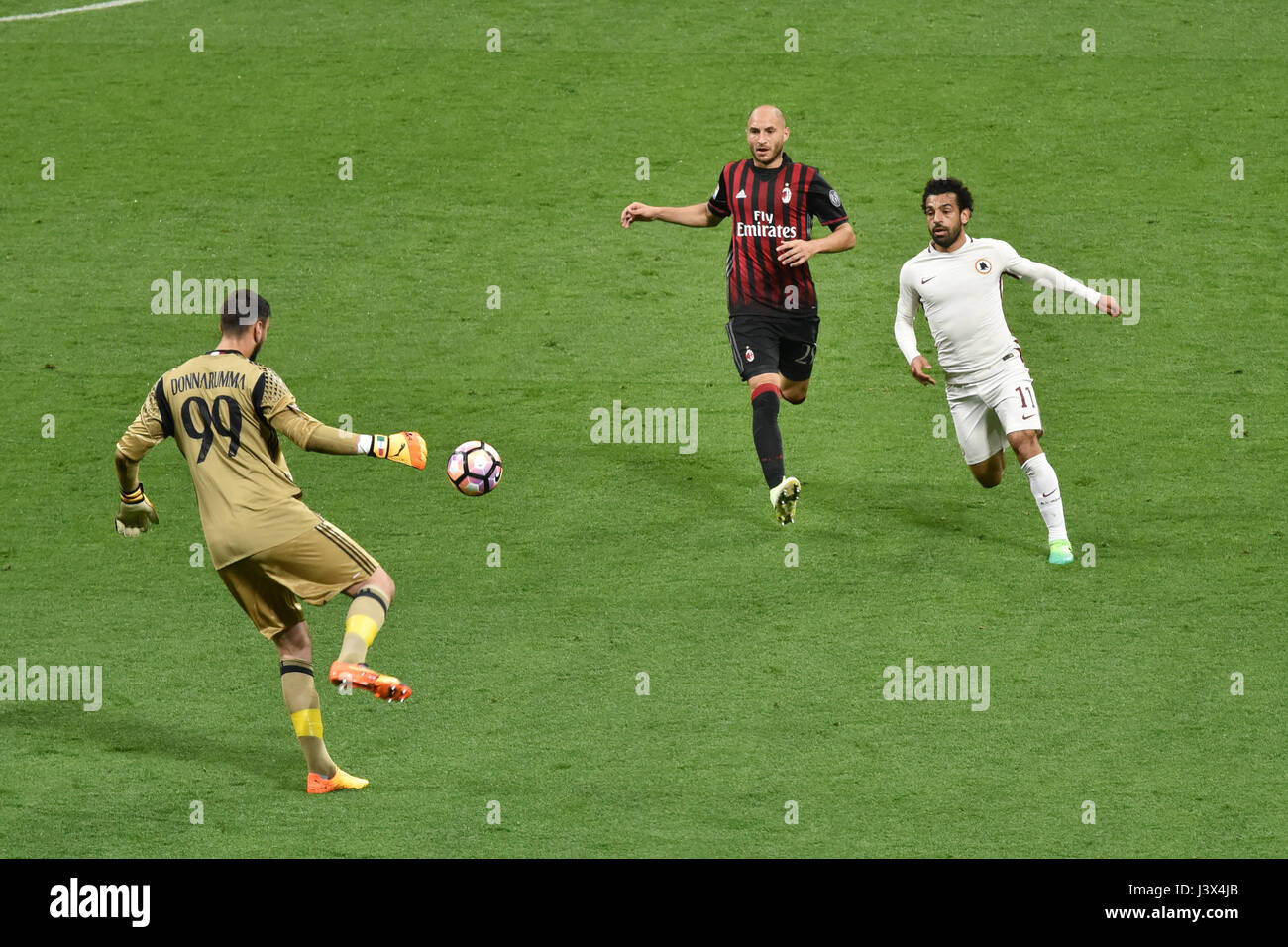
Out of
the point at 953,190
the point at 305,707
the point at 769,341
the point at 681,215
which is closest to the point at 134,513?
the point at 305,707

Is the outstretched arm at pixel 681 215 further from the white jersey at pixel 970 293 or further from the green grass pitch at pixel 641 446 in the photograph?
the green grass pitch at pixel 641 446

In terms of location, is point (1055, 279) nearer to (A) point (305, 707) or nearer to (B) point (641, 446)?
(B) point (641, 446)

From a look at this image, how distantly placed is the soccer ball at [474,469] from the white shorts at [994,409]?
12.8ft

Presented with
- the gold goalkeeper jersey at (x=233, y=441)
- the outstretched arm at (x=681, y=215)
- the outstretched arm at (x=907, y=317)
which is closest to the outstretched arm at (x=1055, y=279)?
the outstretched arm at (x=907, y=317)

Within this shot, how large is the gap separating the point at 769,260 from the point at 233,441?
486cm

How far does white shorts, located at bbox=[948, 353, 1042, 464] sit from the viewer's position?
1132cm

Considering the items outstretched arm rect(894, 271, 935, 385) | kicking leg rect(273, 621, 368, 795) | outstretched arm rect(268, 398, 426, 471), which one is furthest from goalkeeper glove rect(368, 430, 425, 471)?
outstretched arm rect(894, 271, 935, 385)

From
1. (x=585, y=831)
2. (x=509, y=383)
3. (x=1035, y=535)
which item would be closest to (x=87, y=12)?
(x=509, y=383)

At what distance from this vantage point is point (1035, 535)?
39.6ft

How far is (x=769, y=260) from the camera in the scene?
12.1m

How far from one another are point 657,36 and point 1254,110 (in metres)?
6.87

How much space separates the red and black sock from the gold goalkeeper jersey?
13.6 feet

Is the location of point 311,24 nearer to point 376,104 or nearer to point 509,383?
point 376,104

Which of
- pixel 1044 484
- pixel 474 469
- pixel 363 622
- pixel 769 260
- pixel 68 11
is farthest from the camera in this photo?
pixel 68 11
